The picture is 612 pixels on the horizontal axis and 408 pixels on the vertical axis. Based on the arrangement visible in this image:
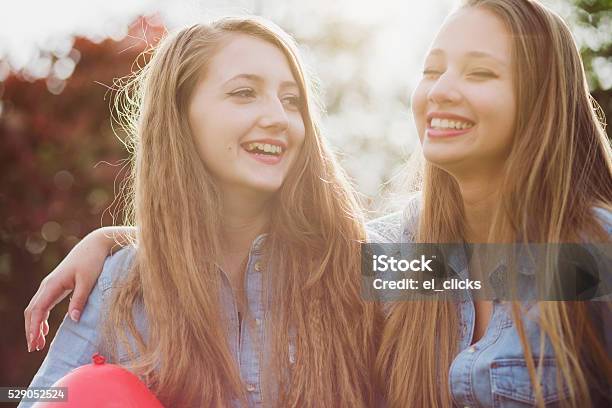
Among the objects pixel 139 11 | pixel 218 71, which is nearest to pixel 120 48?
pixel 139 11

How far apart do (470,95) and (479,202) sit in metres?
0.21

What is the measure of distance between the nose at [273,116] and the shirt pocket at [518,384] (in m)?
0.59

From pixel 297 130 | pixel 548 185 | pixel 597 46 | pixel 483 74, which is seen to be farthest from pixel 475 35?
pixel 597 46

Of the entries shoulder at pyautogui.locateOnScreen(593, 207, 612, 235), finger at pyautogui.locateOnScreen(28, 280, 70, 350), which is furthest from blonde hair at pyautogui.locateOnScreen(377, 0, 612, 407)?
finger at pyautogui.locateOnScreen(28, 280, 70, 350)

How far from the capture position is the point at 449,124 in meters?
1.37

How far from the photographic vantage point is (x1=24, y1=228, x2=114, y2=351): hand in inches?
60.1

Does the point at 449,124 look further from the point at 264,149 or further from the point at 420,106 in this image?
the point at 264,149

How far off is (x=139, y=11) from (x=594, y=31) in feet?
4.76

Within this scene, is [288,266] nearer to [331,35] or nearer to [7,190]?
[331,35]

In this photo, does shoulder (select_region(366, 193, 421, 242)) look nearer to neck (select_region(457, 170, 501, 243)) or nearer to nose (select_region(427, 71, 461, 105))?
neck (select_region(457, 170, 501, 243))

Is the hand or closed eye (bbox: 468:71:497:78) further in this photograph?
→ the hand

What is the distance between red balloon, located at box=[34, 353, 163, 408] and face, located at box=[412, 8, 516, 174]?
65cm

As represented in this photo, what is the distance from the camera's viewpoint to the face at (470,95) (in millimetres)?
1335

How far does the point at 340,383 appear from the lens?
1.43m
